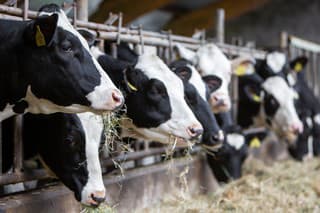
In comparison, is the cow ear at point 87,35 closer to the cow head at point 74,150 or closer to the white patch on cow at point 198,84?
the cow head at point 74,150

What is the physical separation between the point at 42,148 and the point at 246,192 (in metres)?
2.12

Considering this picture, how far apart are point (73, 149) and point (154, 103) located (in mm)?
632

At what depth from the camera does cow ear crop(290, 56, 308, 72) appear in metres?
7.68

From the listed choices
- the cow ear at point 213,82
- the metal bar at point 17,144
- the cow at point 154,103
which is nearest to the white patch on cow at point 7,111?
the metal bar at point 17,144

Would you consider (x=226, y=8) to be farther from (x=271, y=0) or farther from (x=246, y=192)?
(x=246, y=192)

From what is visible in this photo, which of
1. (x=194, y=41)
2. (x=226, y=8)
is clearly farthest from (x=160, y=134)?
(x=226, y=8)

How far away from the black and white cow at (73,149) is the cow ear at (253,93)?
345 centimetres

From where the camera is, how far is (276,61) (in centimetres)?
723

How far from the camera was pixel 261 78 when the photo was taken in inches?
279

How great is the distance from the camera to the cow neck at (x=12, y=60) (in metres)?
3.09

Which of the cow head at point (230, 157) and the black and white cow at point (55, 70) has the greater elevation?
the black and white cow at point (55, 70)

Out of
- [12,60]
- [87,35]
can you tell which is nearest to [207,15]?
[87,35]

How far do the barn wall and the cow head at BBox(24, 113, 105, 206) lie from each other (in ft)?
33.3

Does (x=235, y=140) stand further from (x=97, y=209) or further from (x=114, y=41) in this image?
(x=97, y=209)
